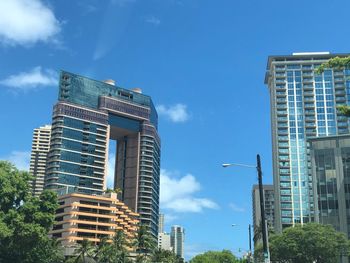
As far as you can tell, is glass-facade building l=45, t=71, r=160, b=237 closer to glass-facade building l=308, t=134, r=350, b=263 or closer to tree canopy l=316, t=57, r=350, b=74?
glass-facade building l=308, t=134, r=350, b=263

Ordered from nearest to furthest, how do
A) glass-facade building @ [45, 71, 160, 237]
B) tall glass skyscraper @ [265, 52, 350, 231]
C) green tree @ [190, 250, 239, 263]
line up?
1. green tree @ [190, 250, 239, 263]
2. tall glass skyscraper @ [265, 52, 350, 231]
3. glass-facade building @ [45, 71, 160, 237]

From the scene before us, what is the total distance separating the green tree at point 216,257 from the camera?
137700mm

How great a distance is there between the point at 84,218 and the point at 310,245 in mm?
86617

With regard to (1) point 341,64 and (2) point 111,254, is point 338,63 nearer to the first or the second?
(1) point 341,64

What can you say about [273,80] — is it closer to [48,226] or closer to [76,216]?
[76,216]

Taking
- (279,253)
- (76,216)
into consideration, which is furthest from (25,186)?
(76,216)

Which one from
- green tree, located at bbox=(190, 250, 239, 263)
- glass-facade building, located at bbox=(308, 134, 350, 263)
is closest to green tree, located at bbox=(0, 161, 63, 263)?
glass-facade building, located at bbox=(308, 134, 350, 263)

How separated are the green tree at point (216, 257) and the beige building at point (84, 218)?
70.6ft

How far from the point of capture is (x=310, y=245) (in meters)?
70.3

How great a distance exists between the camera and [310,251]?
231 ft

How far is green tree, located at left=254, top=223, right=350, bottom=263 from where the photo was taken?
229 feet

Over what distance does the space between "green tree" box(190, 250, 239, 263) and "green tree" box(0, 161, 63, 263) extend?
284 feet

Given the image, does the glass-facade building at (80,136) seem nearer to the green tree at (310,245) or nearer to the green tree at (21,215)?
the green tree at (310,245)

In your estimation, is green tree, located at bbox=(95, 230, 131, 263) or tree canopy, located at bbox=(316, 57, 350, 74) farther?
green tree, located at bbox=(95, 230, 131, 263)
